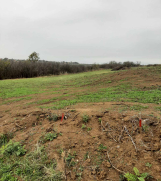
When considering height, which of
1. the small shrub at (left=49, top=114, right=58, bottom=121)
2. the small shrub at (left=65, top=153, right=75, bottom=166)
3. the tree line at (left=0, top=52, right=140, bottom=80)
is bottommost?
the small shrub at (left=65, top=153, right=75, bottom=166)

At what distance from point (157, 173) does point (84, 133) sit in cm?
145

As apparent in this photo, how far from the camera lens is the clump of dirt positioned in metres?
2.17

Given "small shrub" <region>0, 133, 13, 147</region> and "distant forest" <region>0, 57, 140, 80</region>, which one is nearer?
"small shrub" <region>0, 133, 13, 147</region>

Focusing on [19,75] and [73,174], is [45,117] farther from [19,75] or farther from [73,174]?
[19,75]

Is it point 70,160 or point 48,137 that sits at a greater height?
point 48,137

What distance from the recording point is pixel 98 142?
267cm

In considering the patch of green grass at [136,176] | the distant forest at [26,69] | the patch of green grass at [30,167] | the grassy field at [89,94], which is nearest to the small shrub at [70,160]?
the patch of green grass at [30,167]

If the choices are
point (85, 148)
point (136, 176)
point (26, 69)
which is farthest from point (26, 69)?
point (136, 176)

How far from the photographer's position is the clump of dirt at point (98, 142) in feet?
7.11

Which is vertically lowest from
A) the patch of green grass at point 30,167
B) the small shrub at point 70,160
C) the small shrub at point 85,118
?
the patch of green grass at point 30,167

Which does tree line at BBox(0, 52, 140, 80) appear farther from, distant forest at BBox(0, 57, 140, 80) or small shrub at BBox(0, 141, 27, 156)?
small shrub at BBox(0, 141, 27, 156)

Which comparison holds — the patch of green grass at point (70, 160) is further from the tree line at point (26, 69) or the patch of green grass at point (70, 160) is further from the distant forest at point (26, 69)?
the tree line at point (26, 69)

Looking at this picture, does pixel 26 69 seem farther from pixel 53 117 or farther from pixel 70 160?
pixel 70 160

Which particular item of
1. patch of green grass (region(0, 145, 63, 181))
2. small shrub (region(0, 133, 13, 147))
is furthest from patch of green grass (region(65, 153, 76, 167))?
small shrub (region(0, 133, 13, 147))
